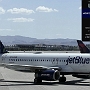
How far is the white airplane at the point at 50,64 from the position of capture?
39.9 meters

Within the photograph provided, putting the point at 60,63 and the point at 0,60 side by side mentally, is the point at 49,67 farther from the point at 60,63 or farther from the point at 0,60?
the point at 0,60

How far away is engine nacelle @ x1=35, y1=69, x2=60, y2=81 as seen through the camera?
39.0 metres

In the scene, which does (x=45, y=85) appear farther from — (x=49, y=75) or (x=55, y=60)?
(x=55, y=60)

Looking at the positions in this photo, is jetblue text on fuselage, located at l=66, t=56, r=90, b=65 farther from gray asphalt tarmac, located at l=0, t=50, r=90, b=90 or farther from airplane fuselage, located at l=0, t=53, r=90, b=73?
gray asphalt tarmac, located at l=0, t=50, r=90, b=90

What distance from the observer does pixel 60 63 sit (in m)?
41.7

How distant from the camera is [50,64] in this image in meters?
42.5

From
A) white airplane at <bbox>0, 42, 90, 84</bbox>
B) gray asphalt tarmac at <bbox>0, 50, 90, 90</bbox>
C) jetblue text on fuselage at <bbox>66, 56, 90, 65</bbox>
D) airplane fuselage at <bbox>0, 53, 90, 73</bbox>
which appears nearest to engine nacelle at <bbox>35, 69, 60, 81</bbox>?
white airplane at <bbox>0, 42, 90, 84</bbox>

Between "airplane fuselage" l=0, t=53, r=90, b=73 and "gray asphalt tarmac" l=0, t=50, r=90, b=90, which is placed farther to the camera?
"airplane fuselage" l=0, t=53, r=90, b=73

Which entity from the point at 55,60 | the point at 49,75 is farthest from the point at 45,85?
the point at 55,60

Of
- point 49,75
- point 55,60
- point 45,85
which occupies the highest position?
point 55,60

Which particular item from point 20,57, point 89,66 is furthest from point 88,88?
point 20,57

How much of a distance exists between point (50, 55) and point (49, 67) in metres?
1.75

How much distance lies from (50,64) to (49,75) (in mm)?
3582

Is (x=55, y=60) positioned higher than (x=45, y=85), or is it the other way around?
(x=55, y=60)
